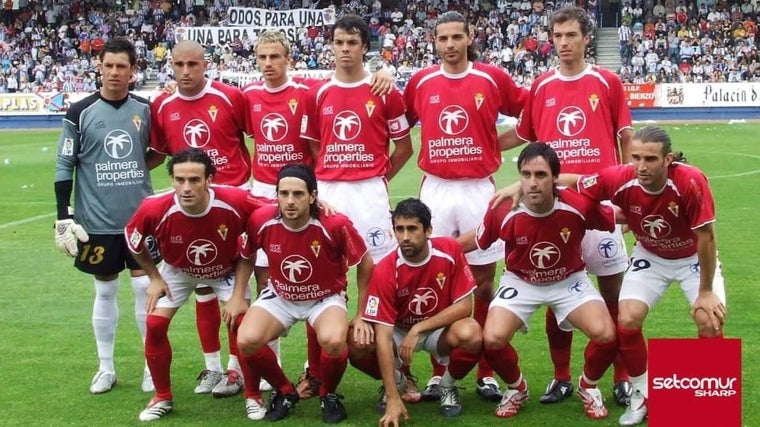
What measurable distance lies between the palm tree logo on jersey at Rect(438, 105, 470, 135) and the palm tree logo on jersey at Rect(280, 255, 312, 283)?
53.2 inches

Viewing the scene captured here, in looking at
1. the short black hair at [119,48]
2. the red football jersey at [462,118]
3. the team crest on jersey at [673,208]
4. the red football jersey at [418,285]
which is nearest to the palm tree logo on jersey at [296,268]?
the red football jersey at [418,285]

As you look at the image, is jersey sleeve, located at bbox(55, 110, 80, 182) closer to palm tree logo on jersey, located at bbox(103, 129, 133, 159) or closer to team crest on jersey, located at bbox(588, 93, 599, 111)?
palm tree logo on jersey, located at bbox(103, 129, 133, 159)

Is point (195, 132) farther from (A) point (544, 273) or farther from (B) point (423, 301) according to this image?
(A) point (544, 273)

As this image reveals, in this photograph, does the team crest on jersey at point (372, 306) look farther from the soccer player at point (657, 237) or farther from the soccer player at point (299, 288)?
the soccer player at point (657, 237)

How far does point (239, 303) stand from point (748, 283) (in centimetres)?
509

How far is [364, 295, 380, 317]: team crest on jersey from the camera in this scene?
5512 millimetres

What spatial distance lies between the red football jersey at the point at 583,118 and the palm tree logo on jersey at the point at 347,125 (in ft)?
3.78

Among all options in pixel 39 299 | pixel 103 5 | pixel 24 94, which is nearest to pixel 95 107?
pixel 39 299

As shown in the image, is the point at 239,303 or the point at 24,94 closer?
the point at 239,303

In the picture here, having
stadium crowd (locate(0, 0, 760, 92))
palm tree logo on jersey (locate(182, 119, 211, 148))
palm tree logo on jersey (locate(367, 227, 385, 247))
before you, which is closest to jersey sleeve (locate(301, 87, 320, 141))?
palm tree logo on jersey (locate(182, 119, 211, 148))

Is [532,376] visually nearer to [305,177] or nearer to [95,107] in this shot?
[305,177]

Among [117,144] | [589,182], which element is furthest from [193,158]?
[589,182]

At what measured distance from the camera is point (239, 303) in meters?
5.69

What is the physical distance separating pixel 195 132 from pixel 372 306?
1.74m
